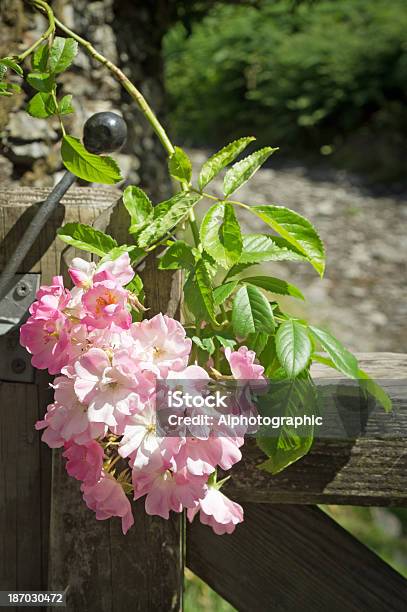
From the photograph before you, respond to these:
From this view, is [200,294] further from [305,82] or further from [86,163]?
[305,82]

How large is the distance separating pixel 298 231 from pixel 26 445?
50 centimetres

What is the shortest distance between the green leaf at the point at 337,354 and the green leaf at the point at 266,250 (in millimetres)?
96

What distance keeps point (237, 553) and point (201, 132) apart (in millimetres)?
8298

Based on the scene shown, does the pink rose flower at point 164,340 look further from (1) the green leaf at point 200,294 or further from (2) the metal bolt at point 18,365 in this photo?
(2) the metal bolt at point 18,365

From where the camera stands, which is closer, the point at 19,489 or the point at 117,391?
the point at 117,391

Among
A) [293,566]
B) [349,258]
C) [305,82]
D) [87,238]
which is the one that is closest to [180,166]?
[87,238]

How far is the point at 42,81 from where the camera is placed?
94 cm

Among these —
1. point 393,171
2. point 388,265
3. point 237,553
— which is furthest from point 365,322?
point 237,553

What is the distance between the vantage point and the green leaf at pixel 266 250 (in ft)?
2.98

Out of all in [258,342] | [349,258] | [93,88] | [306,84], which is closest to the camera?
[258,342]

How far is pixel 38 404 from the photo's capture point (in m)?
1.04

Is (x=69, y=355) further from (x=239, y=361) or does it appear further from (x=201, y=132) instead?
(x=201, y=132)

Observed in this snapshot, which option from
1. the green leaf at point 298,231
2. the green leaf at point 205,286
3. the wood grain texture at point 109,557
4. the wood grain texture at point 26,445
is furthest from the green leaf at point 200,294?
the wood grain texture at point 109,557

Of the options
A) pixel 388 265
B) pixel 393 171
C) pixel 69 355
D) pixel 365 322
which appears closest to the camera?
pixel 69 355
